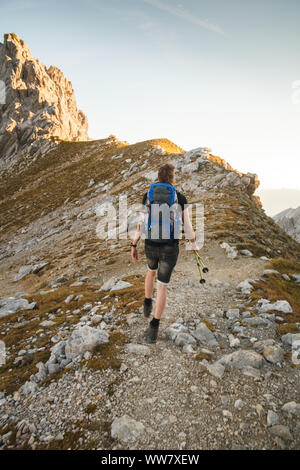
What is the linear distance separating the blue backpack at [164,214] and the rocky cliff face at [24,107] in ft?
262

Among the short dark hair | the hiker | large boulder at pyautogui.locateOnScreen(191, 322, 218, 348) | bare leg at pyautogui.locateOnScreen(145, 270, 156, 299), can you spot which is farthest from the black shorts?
large boulder at pyautogui.locateOnScreen(191, 322, 218, 348)

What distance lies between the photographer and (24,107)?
8375cm

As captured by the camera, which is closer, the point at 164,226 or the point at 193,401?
the point at 193,401

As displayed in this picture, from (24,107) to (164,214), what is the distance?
333 ft

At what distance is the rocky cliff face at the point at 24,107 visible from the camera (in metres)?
77.9

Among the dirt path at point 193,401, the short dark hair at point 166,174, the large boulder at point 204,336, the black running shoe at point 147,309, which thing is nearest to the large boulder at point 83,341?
the dirt path at point 193,401

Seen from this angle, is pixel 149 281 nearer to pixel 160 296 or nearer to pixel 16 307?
pixel 160 296

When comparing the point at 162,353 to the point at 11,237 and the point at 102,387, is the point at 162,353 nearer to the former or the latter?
the point at 102,387

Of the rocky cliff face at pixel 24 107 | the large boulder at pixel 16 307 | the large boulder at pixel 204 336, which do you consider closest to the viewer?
the large boulder at pixel 204 336

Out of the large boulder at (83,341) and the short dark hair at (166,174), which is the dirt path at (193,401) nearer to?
the large boulder at (83,341)

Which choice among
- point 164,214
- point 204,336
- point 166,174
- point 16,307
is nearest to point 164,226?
point 164,214

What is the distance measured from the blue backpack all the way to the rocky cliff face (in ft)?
262
